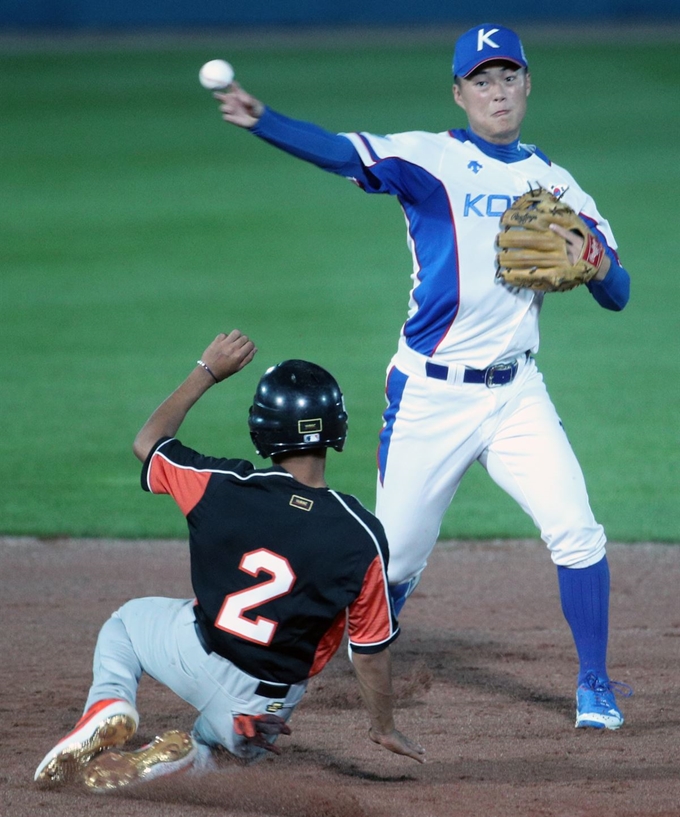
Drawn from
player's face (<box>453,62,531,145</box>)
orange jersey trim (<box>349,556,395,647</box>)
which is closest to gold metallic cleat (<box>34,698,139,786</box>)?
orange jersey trim (<box>349,556,395,647</box>)

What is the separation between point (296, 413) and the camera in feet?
11.1

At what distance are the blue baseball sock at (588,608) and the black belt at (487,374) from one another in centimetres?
65

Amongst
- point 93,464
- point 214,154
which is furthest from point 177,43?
point 93,464

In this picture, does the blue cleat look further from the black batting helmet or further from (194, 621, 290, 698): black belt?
the black batting helmet

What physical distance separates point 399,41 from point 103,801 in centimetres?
2730

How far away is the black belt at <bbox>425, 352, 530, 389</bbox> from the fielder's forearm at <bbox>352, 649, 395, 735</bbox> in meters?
1.14

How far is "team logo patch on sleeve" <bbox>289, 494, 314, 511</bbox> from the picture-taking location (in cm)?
336

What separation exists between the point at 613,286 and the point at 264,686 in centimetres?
186

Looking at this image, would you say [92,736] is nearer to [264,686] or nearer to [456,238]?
[264,686]

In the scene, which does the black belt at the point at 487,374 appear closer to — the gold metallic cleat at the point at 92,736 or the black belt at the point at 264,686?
the black belt at the point at 264,686

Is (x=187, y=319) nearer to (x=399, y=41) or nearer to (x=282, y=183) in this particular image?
(x=282, y=183)

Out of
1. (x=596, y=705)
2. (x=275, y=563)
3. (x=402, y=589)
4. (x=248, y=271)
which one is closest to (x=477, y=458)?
(x=402, y=589)

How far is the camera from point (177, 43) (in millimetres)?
28266

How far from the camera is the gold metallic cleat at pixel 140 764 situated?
338 cm
